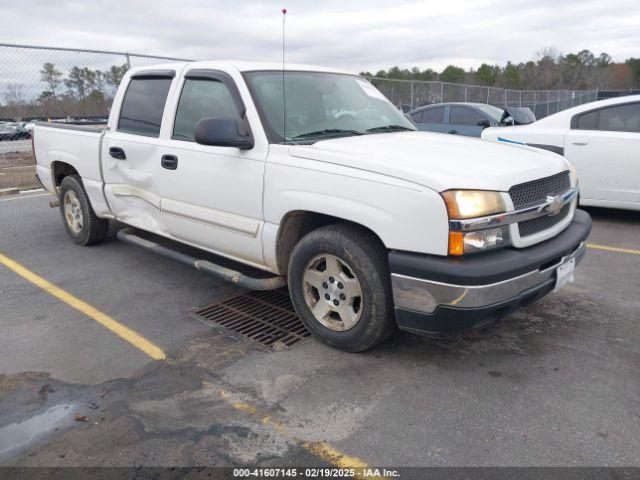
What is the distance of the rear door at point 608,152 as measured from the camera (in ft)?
21.2

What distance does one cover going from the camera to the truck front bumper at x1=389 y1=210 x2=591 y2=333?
2850 millimetres

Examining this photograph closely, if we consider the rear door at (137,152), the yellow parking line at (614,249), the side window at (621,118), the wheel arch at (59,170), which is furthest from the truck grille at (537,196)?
the wheel arch at (59,170)

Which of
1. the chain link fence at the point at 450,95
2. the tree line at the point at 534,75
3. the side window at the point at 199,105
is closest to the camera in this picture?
the side window at the point at 199,105

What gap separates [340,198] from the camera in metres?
3.20

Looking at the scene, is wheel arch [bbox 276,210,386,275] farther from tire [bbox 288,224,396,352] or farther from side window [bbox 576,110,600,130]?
side window [bbox 576,110,600,130]

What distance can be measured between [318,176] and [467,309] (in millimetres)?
1191

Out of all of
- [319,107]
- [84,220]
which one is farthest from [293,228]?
[84,220]

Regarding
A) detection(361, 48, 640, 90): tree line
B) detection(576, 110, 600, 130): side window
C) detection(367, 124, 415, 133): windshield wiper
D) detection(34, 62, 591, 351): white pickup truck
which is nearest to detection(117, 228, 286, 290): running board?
detection(34, 62, 591, 351): white pickup truck

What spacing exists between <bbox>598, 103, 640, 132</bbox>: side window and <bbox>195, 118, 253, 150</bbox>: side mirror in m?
5.25

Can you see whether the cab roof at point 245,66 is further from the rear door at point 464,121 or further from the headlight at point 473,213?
the rear door at point 464,121

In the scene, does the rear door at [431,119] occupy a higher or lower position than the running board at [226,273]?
higher

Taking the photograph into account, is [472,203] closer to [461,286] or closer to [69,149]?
[461,286]

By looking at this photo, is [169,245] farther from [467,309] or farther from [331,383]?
[467,309]

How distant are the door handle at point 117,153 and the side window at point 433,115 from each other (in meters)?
7.65
